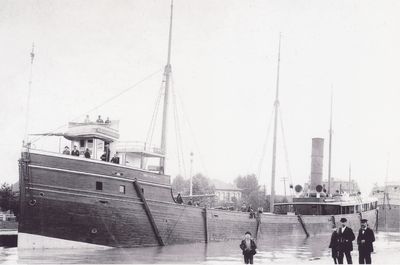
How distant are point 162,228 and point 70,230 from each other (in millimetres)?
4440

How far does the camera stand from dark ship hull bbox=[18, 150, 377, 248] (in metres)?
19.2

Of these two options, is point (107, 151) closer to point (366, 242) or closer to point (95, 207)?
point (95, 207)

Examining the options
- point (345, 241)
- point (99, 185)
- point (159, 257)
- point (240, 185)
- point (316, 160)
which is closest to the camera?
point (345, 241)

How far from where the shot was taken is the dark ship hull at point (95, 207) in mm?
19234

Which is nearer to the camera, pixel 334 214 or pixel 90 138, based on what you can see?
pixel 90 138

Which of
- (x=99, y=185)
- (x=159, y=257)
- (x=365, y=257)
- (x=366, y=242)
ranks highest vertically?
(x=99, y=185)

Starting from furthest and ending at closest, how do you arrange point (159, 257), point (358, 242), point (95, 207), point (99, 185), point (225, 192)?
point (225, 192) → point (99, 185) → point (95, 207) → point (159, 257) → point (358, 242)

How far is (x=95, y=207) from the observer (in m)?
20.2

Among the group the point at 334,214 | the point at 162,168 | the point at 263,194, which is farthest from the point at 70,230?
the point at 263,194

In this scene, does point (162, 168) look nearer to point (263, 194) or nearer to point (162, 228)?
point (162, 228)

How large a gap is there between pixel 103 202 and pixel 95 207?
0.40m

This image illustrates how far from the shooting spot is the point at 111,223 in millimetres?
20594

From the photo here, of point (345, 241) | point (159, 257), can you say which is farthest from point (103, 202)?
point (345, 241)

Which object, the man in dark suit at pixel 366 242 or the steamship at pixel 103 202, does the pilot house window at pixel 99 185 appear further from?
the man in dark suit at pixel 366 242
